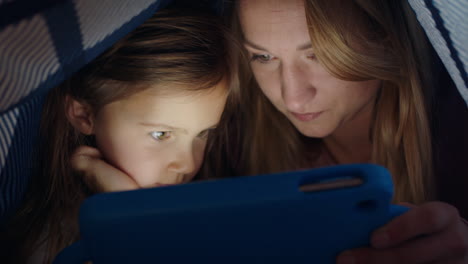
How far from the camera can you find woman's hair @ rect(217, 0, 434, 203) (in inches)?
29.1

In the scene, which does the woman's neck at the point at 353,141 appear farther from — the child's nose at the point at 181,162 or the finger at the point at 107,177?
the finger at the point at 107,177

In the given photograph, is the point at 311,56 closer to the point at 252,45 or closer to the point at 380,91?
the point at 252,45

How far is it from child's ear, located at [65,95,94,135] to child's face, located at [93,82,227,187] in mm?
16

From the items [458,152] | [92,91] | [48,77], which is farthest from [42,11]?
[458,152]

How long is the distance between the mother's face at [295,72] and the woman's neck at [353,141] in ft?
0.45

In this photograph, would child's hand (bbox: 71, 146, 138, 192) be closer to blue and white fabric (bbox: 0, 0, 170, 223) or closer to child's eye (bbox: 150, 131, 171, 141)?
child's eye (bbox: 150, 131, 171, 141)

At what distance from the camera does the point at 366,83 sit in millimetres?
858

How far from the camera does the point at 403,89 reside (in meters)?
0.84

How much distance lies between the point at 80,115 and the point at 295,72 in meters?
0.43

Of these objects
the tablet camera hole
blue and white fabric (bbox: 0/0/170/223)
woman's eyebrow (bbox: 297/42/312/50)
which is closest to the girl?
woman's eyebrow (bbox: 297/42/312/50)

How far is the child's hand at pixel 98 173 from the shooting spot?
2.72 ft

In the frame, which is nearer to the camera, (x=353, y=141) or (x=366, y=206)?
(x=366, y=206)

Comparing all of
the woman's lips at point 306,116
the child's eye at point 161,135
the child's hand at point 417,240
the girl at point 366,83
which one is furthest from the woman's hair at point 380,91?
the child's hand at point 417,240

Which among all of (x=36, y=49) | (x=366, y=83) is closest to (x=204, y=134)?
(x=366, y=83)
